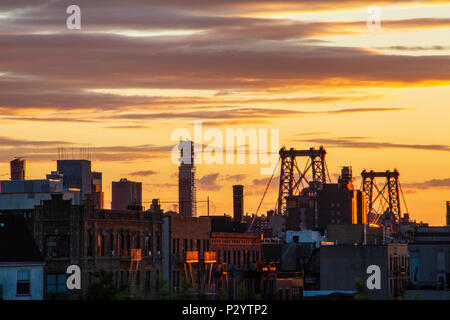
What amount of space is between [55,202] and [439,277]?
69.4 m

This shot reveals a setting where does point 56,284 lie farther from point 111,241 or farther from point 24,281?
point 111,241

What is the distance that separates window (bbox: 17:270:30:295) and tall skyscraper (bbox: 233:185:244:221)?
61815 mm

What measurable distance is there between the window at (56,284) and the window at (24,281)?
2.36 metres

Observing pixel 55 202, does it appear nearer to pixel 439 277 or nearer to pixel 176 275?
pixel 176 275

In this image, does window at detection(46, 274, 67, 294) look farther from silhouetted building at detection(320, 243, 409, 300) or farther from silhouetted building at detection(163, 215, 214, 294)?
silhouetted building at detection(320, 243, 409, 300)

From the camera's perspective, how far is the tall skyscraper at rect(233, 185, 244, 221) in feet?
489

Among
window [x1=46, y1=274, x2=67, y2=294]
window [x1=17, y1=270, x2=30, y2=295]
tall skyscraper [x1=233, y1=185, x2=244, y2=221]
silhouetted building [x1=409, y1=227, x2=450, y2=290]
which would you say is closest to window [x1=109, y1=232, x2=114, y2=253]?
window [x1=46, y1=274, x2=67, y2=294]

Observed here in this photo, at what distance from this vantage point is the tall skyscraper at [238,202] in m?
149

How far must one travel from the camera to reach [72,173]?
163125 millimetres

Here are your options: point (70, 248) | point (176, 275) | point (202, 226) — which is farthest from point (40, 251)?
point (202, 226)

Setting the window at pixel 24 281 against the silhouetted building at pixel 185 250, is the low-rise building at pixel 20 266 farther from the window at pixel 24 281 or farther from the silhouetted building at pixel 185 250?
the silhouetted building at pixel 185 250

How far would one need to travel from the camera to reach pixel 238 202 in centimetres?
15262
